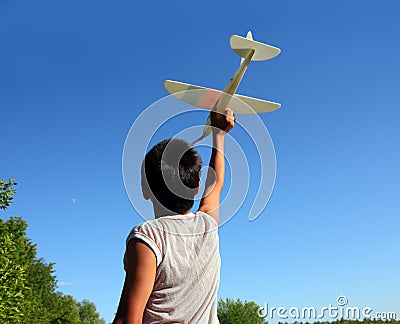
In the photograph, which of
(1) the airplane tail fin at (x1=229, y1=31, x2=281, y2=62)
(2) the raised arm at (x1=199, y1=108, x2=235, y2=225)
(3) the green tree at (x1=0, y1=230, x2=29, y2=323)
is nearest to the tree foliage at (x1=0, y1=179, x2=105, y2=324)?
(3) the green tree at (x1=0, y1=230, x2=29, y2=323)

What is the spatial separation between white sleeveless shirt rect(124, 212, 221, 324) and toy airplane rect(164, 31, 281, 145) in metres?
0.61

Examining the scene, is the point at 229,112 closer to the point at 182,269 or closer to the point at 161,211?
the point at 161,211

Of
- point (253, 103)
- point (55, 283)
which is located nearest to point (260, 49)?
point (253, 103)

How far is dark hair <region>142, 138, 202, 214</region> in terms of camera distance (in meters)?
2.44

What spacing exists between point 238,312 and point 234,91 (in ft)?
282

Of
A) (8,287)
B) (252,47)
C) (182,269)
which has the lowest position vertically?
(182,269)

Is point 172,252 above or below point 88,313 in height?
below

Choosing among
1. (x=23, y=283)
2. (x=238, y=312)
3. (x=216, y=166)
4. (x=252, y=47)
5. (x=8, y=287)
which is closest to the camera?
(x=216, y=166)

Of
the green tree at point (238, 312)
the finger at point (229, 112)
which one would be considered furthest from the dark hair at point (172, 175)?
the green tree at point (238, 312)

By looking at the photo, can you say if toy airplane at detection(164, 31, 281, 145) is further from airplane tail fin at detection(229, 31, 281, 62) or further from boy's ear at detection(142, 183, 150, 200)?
boy's ear at detection(142, 183, 150, 200)

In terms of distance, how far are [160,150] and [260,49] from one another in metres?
4.46

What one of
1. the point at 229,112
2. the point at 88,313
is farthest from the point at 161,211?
the point at 88,313

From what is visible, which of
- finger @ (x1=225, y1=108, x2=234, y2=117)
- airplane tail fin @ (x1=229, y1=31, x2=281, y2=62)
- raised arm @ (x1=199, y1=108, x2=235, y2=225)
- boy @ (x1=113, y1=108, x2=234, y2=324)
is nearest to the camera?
boy @ (x1=113, y1=108, x2=234, y2=324)

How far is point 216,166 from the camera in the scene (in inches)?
117
